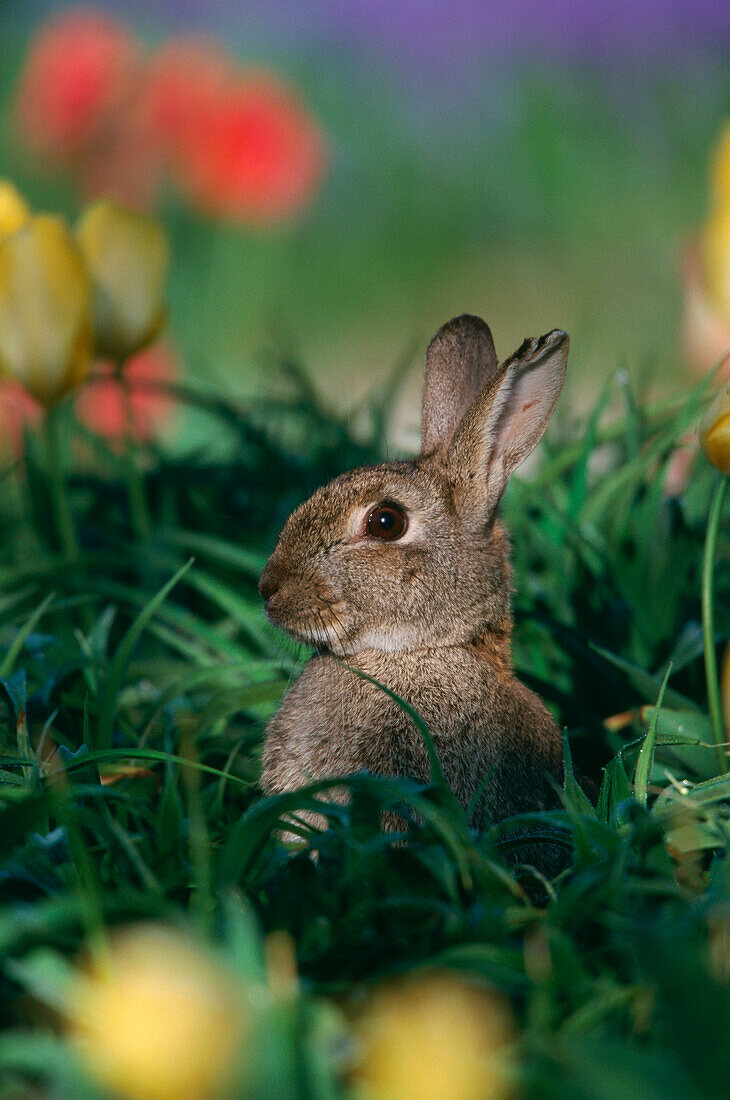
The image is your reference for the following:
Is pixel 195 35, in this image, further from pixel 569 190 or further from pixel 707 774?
pixel 707 774

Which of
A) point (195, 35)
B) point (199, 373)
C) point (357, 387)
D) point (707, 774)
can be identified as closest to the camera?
point (707, 774)

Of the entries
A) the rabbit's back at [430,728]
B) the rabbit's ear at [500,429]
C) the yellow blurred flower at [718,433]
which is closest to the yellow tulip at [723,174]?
the rabbit's ear at [500,429]

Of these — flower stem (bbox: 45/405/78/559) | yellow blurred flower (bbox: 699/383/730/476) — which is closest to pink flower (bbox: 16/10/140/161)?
flower stem (bbox: 45/405/78/559)

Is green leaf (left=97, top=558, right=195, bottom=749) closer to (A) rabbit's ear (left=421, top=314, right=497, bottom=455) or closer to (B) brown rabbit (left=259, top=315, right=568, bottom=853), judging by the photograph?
(B) brown rabbit (left=259, top=315, right=568, bottom=853)

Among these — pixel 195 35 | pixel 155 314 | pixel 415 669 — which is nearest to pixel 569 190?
pixel 195 35

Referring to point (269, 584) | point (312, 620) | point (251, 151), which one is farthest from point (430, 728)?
point (251, 151)
